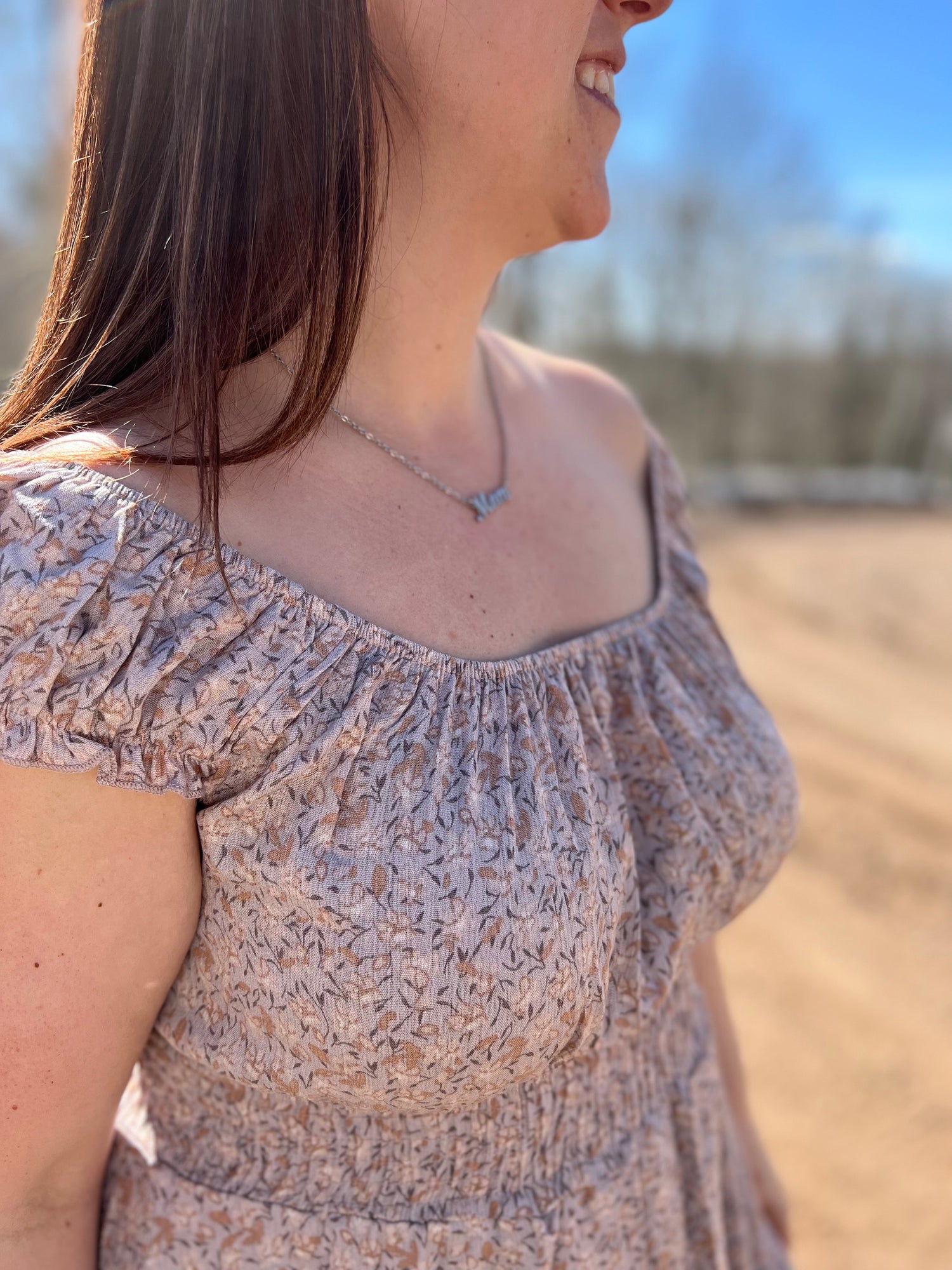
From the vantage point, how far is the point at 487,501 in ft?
4.52

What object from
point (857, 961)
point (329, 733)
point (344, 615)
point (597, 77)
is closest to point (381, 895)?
point (329, 733)

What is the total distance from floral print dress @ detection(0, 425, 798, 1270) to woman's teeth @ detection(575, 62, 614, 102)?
675 millimetres

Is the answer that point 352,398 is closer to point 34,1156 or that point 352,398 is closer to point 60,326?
point 60,326

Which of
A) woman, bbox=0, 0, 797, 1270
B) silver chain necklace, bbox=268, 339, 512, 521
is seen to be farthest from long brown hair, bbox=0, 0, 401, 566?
silver chain necklace, bbox=268, 339, 512, 521

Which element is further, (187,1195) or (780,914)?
(780,914)

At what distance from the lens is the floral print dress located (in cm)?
93

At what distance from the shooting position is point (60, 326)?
3.71ft

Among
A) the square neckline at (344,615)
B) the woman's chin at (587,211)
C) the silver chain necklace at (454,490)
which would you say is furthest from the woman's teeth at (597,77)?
the square neckline at (344,615)

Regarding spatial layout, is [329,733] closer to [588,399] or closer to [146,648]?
[146,648]

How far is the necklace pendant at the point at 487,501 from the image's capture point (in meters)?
1.35

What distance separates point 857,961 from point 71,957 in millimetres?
3210

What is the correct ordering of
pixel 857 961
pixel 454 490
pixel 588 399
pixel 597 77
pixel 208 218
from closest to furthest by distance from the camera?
1. pixel 208 218
2. pixel 597 77
3. pixel 454 490
4. pixel 588 399
5. pixel 857 961

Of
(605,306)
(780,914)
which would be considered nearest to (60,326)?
(780,914)

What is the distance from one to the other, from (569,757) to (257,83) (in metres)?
0.77
